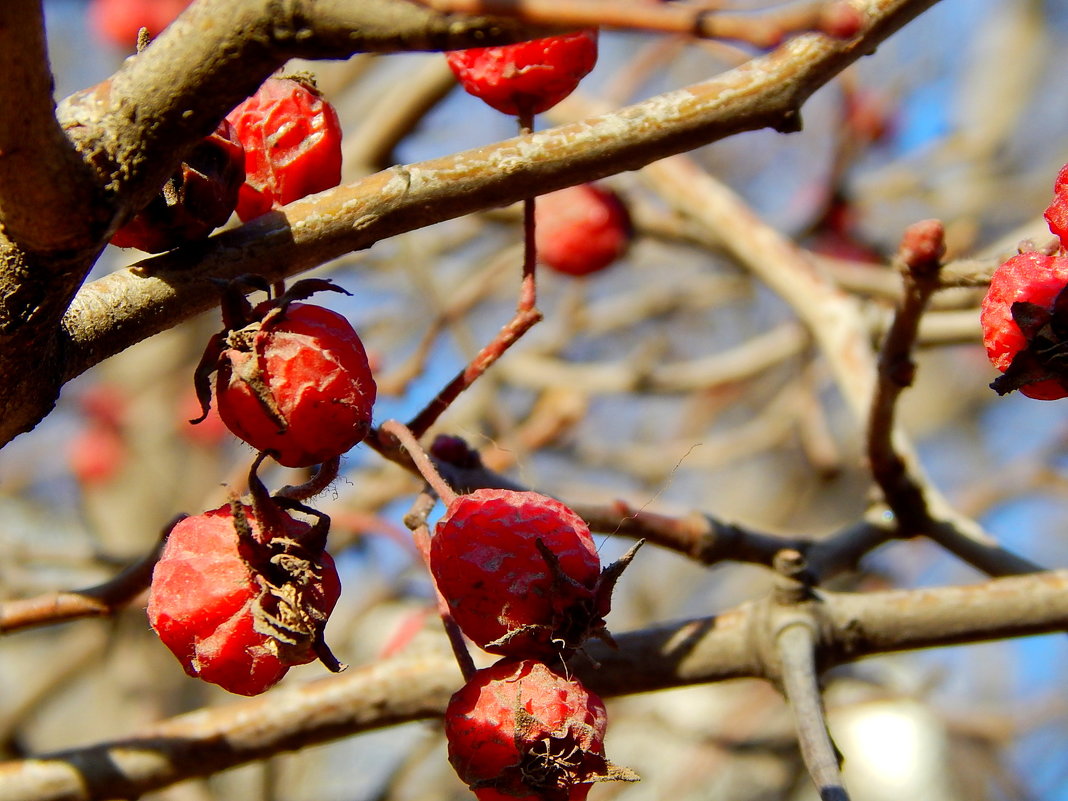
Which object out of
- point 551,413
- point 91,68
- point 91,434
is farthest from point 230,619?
point 91,68

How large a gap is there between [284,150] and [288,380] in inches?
13.4

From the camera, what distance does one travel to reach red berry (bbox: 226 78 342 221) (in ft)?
4.06

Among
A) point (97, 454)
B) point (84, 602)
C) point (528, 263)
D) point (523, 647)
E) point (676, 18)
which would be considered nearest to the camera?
point (676, 18)

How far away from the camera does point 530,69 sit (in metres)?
1.40

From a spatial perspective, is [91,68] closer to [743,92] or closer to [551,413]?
[551,413]

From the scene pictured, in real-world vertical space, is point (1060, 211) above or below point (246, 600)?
above

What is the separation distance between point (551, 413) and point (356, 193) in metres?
2.56

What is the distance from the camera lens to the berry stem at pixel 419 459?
122cm

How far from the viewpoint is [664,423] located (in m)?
6.76

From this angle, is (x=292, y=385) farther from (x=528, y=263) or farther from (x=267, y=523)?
(x=528, y=263)

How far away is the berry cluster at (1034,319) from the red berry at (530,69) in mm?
591

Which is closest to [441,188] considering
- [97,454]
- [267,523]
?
[267,523]

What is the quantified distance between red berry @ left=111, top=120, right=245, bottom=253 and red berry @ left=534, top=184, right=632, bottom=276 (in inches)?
70.5

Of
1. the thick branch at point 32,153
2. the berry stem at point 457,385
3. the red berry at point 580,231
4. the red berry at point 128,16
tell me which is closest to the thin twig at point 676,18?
the thick branch at point 32,153
